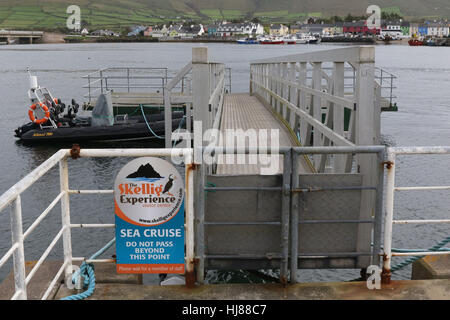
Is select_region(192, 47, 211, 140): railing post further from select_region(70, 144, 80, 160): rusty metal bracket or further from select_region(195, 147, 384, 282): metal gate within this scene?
select_region(70, 144, 80, 160): rusty metal bracket

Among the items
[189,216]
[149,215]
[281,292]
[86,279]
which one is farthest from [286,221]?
[86,279]

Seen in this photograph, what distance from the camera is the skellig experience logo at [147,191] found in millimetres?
4840

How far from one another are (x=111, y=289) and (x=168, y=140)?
9.02m

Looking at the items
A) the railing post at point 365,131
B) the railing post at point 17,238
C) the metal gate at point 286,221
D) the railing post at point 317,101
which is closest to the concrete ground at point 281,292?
the metal gate at point 286,221

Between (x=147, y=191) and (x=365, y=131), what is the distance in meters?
2.38

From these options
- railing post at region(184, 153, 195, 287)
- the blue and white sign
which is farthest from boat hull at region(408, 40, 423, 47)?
the blue and white sign

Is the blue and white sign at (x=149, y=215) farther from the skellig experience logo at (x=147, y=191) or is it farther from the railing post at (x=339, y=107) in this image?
the railing post at (x=339, y=107)

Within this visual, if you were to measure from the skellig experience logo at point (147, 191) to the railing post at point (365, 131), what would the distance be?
1941mm

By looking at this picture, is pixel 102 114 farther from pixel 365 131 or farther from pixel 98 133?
pixel 365 131

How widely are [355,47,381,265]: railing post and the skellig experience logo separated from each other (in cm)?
194

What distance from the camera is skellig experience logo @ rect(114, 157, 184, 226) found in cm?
484

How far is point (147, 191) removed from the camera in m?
4.85

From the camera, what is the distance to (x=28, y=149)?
76.7 ft
